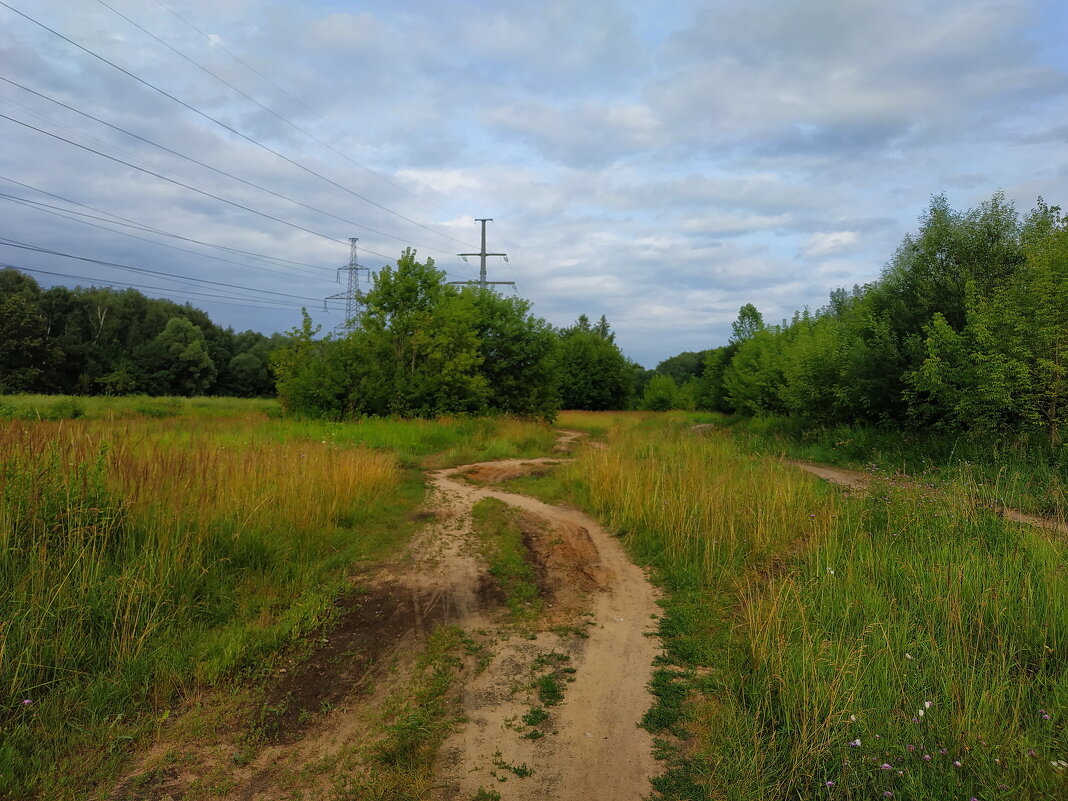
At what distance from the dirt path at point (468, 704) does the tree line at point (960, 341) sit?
38.7ft

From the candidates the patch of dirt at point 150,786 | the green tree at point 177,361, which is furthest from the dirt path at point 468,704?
the green tree at point 177,361

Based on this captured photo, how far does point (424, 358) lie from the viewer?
2538 centimetres

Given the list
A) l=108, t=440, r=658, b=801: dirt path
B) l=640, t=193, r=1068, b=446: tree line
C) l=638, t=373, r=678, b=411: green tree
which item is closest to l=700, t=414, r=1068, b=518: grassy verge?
l=640, t=193, r=1068, b=446: tree line

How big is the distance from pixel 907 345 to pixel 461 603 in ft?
55.7

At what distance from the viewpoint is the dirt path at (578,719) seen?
3.34 m

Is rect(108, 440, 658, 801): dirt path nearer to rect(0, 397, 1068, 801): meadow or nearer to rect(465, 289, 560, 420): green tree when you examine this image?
rect(0, 397, 1068, 801): meadow

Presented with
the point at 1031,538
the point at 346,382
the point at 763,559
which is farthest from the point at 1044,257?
the point at 346,382

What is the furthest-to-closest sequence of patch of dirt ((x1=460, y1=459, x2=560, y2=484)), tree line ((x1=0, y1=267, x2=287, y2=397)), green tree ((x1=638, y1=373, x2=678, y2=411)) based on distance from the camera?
1. green tree ((x1=638, y1=373, x2=678, y2=411))
2. tree line ((x1=0, y1=267, x2=287, y2=397))
3. patch of dirt ((x1=460, y1=459, x2=560, y2=484))

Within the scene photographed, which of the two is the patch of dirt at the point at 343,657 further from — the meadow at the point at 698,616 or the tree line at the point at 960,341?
the tree line at the point at 960,341

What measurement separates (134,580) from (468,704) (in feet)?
9.66

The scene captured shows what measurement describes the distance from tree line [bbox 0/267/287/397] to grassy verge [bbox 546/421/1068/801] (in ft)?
166

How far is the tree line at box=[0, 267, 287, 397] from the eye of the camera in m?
49.8

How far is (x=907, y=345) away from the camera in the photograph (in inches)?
683

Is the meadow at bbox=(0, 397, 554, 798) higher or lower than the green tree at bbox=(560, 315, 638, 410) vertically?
lower
